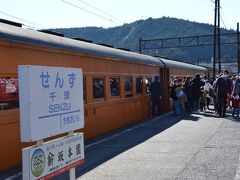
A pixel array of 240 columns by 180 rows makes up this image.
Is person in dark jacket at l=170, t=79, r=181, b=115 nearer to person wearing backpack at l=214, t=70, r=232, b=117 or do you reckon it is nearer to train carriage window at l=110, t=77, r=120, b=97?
person wearing backpack at l=214, t=70, r=232, b=117

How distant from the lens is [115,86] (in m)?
14.3

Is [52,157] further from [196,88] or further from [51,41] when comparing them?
[196,88]

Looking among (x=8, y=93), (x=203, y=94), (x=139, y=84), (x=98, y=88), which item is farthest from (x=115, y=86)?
(x=203, y=94)

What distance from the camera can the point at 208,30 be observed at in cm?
12481

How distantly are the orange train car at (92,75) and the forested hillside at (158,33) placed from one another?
305 feet

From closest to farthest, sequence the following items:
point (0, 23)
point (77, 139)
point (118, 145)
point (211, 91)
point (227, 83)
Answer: point (77, 139)
point (0, 23)
point (118, 145)
point (227, 83)
point (211, 91)

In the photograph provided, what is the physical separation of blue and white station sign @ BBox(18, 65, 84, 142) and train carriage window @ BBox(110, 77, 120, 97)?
27.0ft

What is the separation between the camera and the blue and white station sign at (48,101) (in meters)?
4.61

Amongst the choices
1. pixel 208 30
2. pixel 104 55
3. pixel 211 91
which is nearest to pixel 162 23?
pixel 208 30

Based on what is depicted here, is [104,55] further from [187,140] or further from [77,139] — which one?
[77,139]

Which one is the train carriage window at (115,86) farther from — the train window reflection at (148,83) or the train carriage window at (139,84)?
the train window reflection at (148,83)

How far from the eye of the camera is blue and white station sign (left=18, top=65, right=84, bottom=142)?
15.1 ft

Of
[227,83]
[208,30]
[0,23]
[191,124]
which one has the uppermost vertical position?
[208,30]

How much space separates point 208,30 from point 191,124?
11247 centimetres
